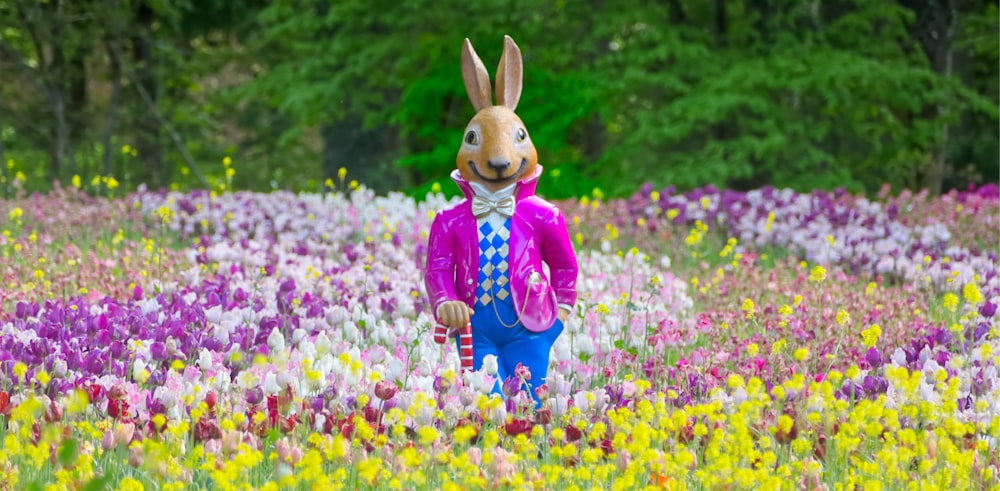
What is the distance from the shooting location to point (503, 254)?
4812 mm

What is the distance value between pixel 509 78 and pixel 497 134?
0.29 meters

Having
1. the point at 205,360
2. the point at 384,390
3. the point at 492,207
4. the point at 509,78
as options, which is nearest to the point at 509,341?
the point at 492,207

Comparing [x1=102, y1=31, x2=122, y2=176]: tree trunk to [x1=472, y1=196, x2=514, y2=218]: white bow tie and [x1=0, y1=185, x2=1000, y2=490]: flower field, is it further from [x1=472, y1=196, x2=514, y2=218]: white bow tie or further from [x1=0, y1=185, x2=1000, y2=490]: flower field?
[x1=472, y1=196, x2=514, y2=218]: white bow tie

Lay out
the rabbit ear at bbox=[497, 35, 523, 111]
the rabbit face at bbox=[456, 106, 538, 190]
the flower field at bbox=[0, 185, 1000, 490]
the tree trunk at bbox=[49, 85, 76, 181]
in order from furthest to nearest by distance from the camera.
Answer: the tree trunk at bbox=[49, 85, 76, 181]
the rabbit ear at bbox=[497, 35, 523, 111]
the rabbit face at bbox=[456, 106, 538, 190]
the flower field at bbox=[0, 185, 1000, 490]

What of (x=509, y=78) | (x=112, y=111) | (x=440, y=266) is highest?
(x=112, y=111)

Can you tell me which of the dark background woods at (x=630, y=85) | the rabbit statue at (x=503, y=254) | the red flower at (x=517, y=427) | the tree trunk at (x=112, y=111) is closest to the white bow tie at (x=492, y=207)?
the rabbit statue at (x=503, y=254)

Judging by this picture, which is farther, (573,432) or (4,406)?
(4,406)

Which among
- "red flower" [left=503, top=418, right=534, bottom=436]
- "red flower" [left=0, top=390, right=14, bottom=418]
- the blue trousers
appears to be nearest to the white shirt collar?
the blue trousers

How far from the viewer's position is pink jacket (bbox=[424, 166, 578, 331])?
478 cm

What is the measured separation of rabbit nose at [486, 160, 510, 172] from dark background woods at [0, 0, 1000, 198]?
656cm

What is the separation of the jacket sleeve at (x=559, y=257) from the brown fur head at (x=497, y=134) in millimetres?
245

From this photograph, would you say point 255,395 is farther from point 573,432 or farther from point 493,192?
point 493,192

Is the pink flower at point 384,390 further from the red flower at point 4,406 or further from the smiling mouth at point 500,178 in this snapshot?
the red flower at point 4,406

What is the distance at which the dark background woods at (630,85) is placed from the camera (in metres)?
12.3
